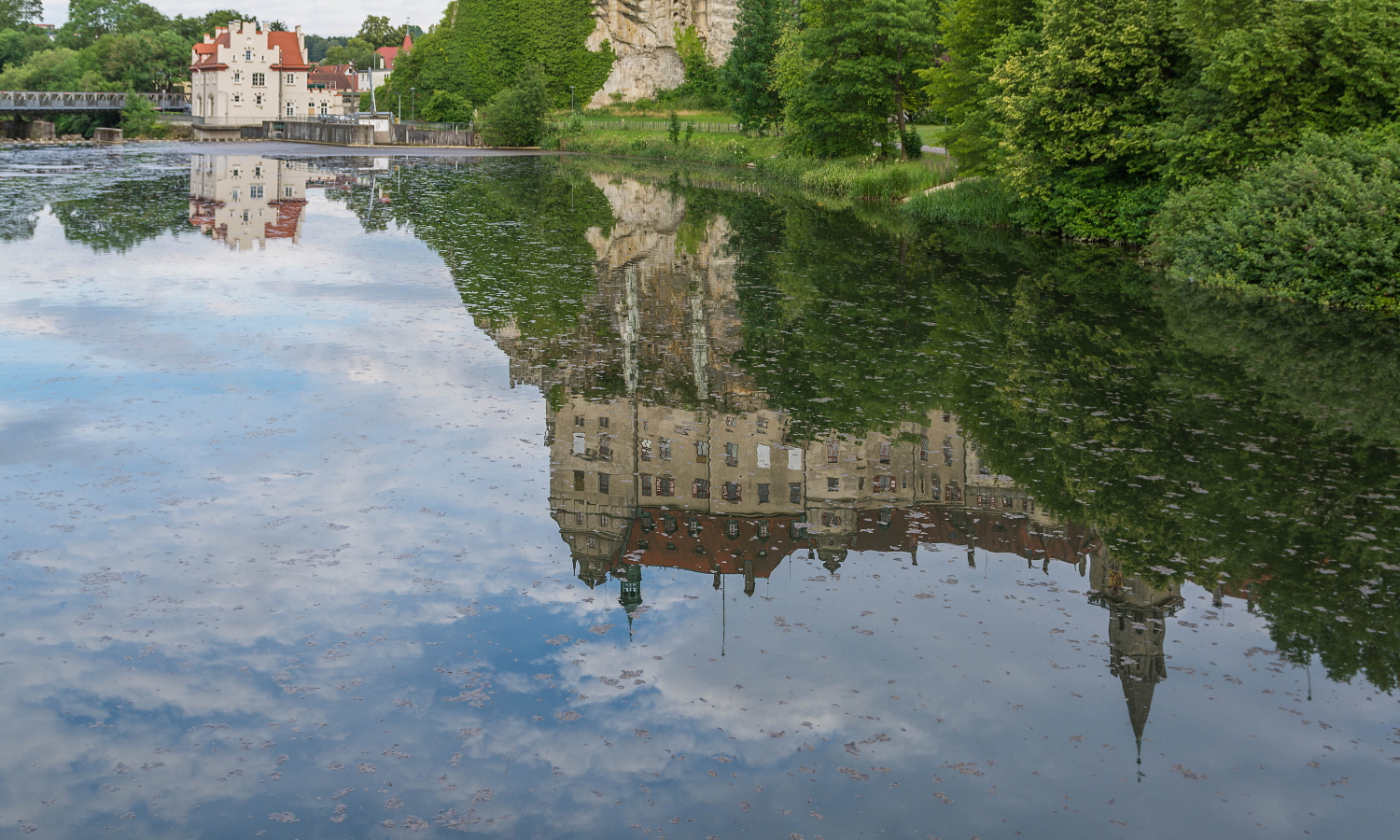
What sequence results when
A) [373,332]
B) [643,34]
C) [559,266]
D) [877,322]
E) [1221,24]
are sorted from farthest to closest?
[643,34]
[1221,24]
[559,266]
[877,322]
[373,332]

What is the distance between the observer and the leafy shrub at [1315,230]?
2303cm

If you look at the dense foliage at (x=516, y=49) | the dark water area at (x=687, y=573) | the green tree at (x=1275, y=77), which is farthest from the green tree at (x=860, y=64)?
the dense foliage at (x=516, y=49)

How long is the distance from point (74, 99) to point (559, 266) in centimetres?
9381

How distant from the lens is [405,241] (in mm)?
30078

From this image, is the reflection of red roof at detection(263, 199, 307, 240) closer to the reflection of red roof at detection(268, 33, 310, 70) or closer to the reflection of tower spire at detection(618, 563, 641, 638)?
the reflection of tower spire at detection(618, 563, 641, 638)

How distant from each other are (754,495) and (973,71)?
36.3 m

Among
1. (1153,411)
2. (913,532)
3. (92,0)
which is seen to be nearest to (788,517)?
(913,532)

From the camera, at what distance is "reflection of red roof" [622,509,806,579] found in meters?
10.2

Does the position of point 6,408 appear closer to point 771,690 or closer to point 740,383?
point 740,383

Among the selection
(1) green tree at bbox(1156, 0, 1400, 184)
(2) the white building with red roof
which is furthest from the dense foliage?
(1) green tree at bbox(1156, 0, 1400, 184)

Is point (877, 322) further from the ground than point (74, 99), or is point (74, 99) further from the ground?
point (74, 99)

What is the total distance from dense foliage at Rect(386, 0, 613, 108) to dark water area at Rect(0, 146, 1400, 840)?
87.4 m

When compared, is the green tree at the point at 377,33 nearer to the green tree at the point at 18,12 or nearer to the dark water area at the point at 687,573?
the green tree at the point at 18,12

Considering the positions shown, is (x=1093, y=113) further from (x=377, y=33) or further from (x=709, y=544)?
(x=377, y=33)
